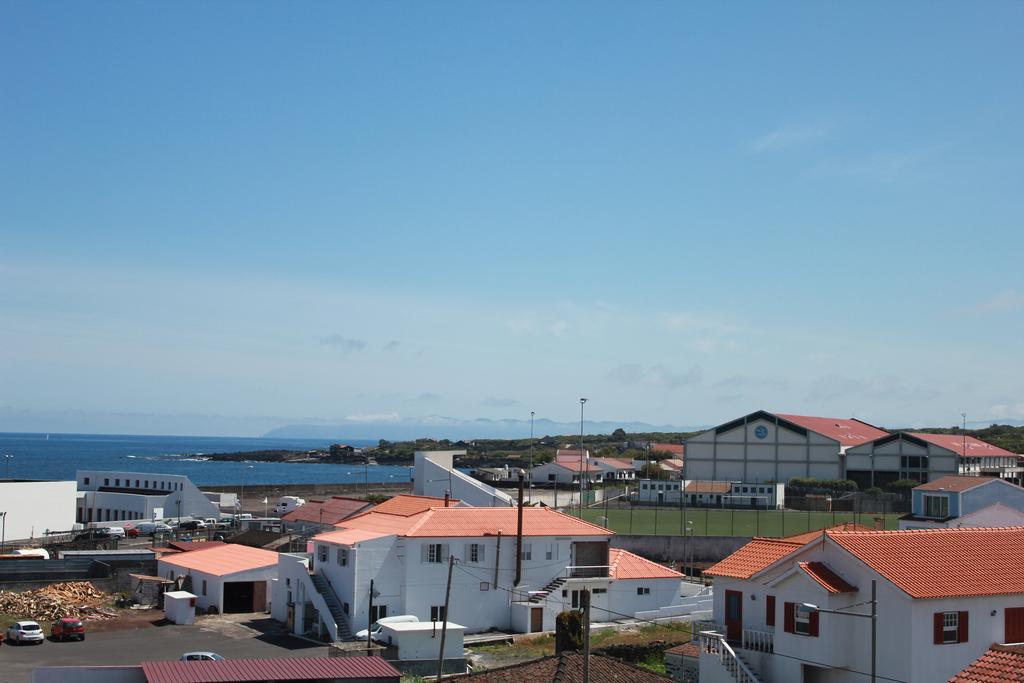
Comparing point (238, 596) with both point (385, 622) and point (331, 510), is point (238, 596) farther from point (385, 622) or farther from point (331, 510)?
point (331, 510)

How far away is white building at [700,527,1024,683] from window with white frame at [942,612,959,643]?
0.09 feet

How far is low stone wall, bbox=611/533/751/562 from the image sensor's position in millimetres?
62562

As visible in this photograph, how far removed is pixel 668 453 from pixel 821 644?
125277mm

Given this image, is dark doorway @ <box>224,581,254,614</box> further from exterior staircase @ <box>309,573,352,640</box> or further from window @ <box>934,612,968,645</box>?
window @ <box>934,612,968,645</box>

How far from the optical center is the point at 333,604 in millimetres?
43812

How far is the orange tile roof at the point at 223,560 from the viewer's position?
48938 mm

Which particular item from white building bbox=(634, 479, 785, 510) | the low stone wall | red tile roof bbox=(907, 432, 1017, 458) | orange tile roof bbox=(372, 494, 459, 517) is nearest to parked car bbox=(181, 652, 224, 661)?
orange tile roof bbox=(372, 494, 459, 517)

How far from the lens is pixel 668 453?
503 ft

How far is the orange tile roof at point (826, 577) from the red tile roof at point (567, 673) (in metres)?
5.23

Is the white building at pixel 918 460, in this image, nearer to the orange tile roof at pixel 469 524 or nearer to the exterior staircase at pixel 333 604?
the orange tile roof at pixel 469 524

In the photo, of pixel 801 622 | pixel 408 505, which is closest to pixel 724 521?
pixel 408 505

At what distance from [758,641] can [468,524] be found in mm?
17609

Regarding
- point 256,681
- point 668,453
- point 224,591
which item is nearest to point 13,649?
point 224,591

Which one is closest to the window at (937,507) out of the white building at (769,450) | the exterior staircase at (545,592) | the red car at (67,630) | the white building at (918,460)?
the exterior staircase at (545,592)
